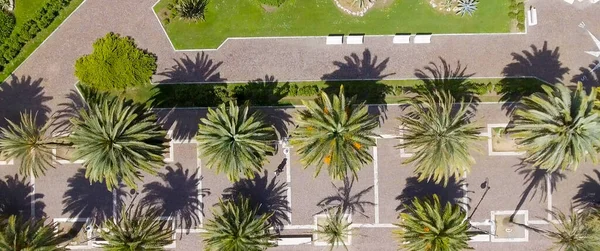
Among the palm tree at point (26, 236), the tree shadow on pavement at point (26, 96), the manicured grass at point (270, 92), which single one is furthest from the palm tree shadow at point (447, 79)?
the tree shadow on pavement at point (26, 96)

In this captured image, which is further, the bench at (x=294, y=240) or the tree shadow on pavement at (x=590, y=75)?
the bench at (x=294, y=240)

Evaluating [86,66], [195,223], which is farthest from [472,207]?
[86,66]

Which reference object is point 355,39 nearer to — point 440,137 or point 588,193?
point 440,137

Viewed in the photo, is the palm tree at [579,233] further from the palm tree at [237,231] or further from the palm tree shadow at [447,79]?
the palm tree at [237,231]

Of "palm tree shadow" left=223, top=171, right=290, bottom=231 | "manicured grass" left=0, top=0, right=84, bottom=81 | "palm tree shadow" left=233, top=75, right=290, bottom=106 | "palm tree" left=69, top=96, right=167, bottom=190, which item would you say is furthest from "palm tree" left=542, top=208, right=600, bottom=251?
"manicured grass" left=0, top=0, right=84, bottom=81

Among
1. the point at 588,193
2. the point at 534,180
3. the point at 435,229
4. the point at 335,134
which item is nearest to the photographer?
the point at 335,134

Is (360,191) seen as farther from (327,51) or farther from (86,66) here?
(86,66)

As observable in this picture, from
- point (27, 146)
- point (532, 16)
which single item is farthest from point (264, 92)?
point (532, 16)
